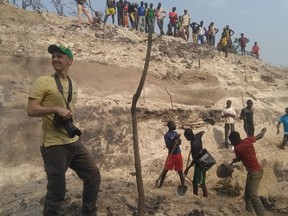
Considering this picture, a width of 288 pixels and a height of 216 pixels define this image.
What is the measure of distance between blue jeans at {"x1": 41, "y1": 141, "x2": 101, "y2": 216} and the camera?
Answer: 0.20 metres

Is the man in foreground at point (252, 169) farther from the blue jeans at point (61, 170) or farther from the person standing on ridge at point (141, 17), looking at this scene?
the person standing on ridge at point (141, 17)

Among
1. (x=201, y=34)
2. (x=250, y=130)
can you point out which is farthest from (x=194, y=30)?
(x=250, y=130)

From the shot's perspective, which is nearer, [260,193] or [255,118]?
[260,193]

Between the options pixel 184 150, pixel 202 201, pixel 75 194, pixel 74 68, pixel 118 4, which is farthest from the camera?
pixel 118 4

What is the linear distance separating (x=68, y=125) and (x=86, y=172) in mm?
578

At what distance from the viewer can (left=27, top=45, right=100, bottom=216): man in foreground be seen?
3.02 meters

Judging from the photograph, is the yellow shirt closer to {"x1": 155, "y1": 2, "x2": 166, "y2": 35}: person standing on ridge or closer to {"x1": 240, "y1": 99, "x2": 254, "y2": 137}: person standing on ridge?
{"x1": 240, "y1": 99, "x2": 254, "y2": 137}: person standing on ridge

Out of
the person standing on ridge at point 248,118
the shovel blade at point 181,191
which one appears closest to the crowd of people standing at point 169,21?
the person standing on ridge at point 248,118

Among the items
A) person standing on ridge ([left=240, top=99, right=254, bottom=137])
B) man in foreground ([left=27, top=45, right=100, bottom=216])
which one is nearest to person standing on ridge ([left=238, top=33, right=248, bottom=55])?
person standing on ridge ([left=240, top=99, right=254, bottom=137])

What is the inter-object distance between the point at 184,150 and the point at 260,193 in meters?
2.03

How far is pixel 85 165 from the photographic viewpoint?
10.9 feet

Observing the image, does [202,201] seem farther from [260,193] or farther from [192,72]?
[192,72]

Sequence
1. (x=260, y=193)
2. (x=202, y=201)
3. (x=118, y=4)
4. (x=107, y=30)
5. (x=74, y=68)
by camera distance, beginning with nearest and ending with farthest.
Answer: (x=202, y=201)
(x=260, y=193)
(x=74, y=68)
(x=107, y=30)
(x=118, y=4)

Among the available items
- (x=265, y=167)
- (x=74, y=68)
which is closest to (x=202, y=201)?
(x=265, y=167)
